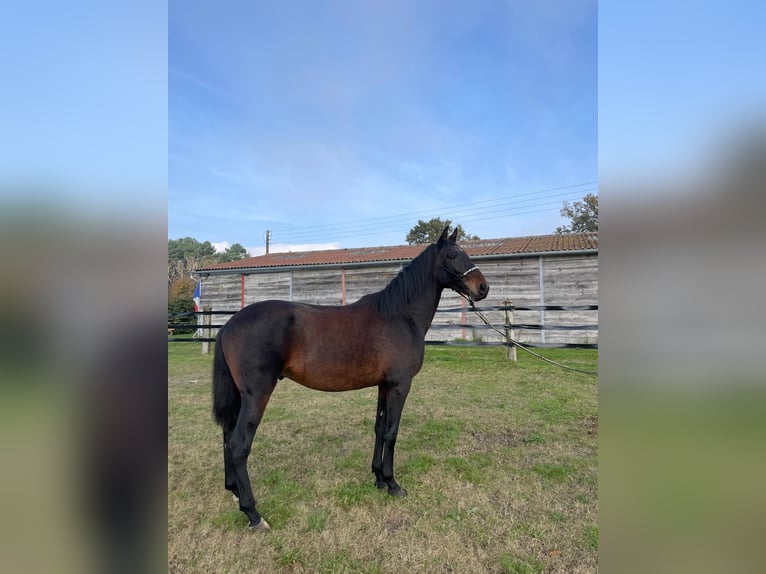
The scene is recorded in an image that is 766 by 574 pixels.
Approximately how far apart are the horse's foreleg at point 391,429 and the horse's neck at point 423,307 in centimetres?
52

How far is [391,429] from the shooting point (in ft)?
10.4

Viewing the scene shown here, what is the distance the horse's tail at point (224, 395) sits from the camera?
9.70ft

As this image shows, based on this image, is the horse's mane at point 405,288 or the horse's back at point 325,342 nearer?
the horse's back at point 325,342

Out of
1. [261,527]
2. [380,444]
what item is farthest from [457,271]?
[261,527]

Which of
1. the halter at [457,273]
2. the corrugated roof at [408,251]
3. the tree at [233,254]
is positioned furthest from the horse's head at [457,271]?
the tree at [233,254]

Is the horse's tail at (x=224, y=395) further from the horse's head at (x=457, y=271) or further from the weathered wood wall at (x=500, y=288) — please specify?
the weathered wood wall at (x=500, y=288)

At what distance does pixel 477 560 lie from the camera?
87.6 inches

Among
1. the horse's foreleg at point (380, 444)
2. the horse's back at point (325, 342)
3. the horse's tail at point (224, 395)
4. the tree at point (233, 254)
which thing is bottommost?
the horse's foreleg at point (380, 444)

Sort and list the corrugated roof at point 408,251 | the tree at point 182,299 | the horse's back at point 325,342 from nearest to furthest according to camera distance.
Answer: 1. the horse's back at point 325,342
2. the corrugated roof at point 408,251
3. the tree at point 182,299

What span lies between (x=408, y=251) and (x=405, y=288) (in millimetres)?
11631

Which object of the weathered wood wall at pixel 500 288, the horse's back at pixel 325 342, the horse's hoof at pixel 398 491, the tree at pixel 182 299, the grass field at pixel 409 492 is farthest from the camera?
the tree at pixel 182 299
